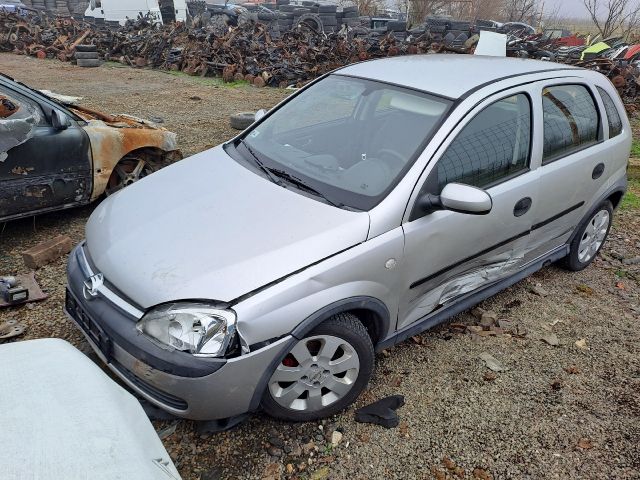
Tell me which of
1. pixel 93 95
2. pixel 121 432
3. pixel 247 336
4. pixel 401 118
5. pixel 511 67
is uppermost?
pixel 511 67

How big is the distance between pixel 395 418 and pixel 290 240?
44.8 inches

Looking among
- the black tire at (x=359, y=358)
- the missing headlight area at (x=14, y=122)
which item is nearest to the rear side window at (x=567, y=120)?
the black tire at (x=359, y=358)

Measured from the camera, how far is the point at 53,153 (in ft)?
13.7

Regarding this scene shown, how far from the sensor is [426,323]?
3076mm

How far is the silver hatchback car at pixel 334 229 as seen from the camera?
2.28m

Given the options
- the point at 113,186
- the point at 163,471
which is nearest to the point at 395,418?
the point at 163,471

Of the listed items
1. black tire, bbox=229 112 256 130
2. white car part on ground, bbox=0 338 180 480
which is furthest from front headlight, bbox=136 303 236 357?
black tire, bbox=229 112 256 130

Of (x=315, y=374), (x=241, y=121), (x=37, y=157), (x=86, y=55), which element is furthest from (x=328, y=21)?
(x=315, y=374)

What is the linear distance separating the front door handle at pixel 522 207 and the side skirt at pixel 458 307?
53 centimetres

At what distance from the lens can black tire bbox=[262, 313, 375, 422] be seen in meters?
2.50

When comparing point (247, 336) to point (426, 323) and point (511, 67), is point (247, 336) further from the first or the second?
point (511, 67)

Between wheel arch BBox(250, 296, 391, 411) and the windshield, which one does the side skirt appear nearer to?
wheel arch BBox(250, 296, 391, 411)

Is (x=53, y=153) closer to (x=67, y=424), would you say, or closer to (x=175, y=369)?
(x=175, y=369)

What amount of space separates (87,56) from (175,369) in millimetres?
15713
